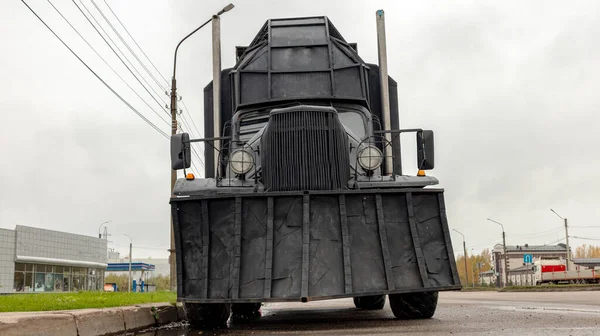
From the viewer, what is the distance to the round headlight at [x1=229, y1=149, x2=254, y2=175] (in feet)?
27.0

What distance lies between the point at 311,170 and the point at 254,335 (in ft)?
6.64

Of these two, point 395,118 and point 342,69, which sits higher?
point 342,69

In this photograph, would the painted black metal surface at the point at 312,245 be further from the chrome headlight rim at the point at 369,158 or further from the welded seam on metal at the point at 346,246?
the chrome headlight rim at the point at 369,158

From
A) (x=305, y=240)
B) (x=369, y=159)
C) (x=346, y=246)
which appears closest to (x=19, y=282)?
(x=369, y=159)

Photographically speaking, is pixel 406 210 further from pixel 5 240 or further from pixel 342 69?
pixel 5 240

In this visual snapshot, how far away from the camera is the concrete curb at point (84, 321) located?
574cm

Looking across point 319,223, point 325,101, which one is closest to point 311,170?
point 319,223

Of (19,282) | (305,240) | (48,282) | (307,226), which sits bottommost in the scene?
(48,282)

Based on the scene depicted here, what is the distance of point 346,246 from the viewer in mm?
7324

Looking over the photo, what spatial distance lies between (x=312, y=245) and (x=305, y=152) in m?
1.16

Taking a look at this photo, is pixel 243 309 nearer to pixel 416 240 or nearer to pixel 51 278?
pixel 416 240

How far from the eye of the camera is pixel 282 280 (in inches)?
283

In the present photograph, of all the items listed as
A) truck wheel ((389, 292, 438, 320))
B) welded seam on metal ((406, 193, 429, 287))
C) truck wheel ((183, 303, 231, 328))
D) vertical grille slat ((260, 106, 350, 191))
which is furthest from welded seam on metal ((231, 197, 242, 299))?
truck wheel ((389, 292, 438, 320))

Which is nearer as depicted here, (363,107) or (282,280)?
(282,280)
